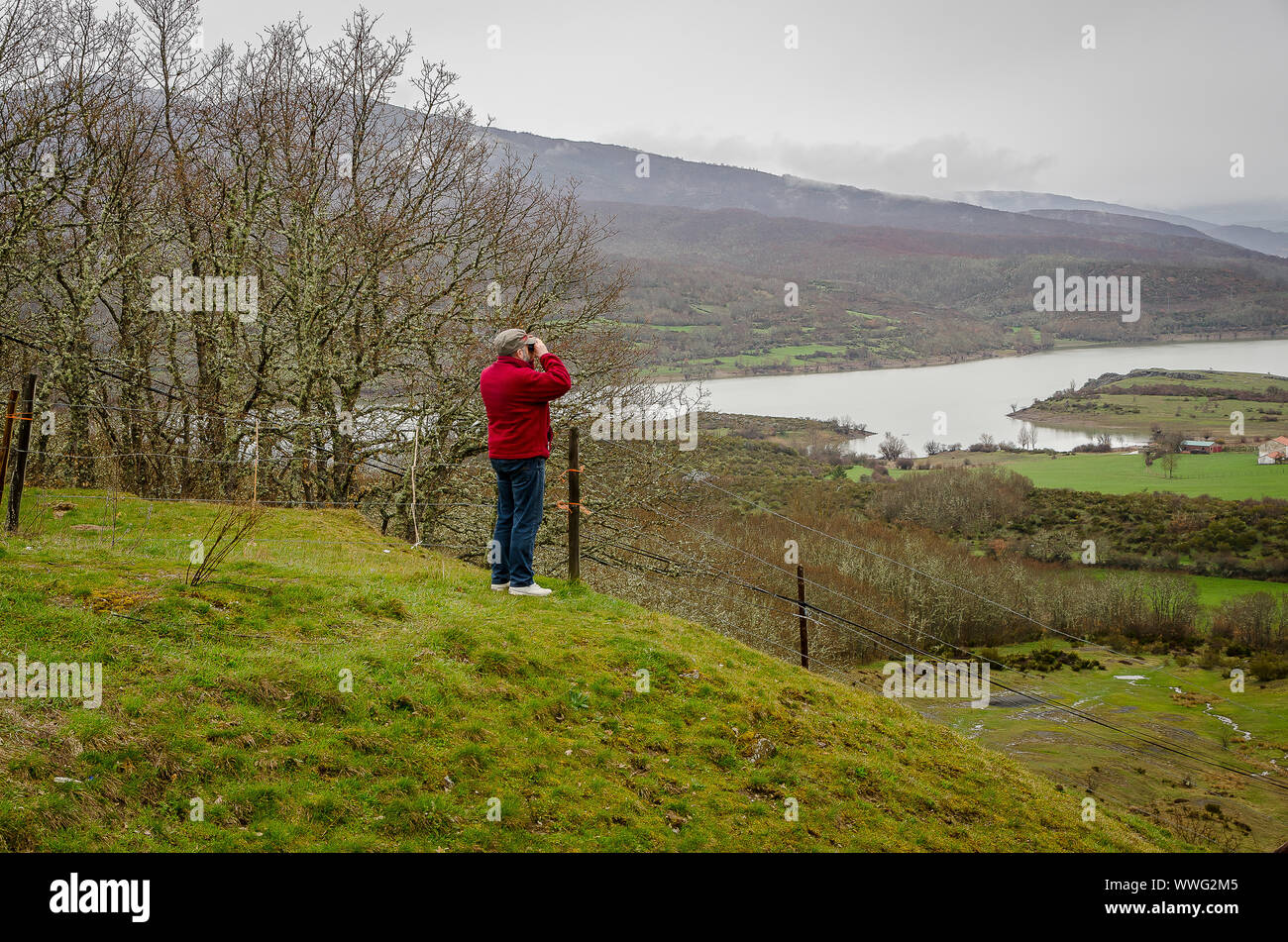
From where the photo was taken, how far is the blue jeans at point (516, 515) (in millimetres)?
9047

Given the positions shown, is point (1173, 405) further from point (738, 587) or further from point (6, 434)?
point (6, 434)

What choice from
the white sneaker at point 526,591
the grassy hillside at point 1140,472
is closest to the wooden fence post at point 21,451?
the white sneaker at point 526,591

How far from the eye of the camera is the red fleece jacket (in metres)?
8.68

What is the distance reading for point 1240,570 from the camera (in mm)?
84312

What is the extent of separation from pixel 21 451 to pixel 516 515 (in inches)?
269

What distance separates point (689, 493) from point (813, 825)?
1746cm

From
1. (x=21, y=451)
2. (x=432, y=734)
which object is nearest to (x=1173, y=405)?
(x=21, y=451)

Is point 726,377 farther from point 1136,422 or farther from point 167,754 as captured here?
point 167,754

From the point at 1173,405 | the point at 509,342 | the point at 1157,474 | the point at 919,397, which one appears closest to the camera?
the point at 509,342

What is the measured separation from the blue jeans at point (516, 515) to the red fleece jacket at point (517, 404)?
174 mm

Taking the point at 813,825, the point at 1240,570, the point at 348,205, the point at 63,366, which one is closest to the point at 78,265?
the point at 63,366

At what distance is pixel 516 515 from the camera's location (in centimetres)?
928

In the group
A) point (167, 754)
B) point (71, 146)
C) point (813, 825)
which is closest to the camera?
point (167, 754)

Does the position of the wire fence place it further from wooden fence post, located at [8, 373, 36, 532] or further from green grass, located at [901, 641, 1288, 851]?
wooden fence post, located at [8, 373, 36, 532]
